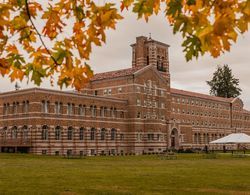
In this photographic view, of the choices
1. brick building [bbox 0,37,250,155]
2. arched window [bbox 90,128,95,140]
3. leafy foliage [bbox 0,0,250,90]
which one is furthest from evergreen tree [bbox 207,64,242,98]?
leafy foliage [bbox 0,0,250,90]

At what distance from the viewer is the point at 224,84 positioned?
390 feet

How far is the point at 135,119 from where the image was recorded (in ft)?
213

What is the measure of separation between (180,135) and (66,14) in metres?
75.9

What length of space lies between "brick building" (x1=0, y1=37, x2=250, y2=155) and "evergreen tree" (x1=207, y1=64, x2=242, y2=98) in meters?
33.0

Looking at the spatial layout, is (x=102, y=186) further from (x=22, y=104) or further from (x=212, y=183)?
(x=22, y=104)

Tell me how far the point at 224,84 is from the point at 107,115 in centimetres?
6459

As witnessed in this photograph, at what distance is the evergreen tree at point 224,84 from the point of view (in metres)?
118

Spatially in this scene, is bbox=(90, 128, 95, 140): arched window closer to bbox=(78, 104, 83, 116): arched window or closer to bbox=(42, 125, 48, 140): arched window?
bbox=(78, 104, 83, 116): arched window

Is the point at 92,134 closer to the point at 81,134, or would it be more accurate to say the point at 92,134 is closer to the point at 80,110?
the point at 81,134

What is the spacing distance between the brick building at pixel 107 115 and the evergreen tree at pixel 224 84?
32989 millimetres

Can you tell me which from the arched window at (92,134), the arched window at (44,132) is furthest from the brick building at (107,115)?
the arched window at (44,132)

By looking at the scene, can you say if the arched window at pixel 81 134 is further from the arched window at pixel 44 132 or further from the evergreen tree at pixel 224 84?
the evergreen tree at pixel 224 84

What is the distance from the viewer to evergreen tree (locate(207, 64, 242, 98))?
387 feet

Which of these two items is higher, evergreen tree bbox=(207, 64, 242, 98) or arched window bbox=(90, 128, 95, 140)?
evergreen tree bbox=(207, 64, 242, 98)
